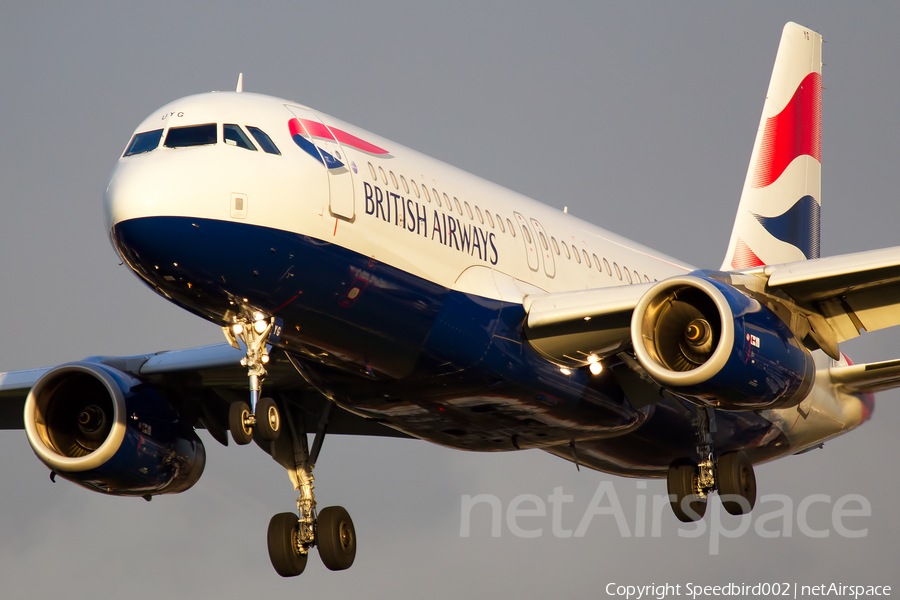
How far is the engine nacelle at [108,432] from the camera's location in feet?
77.4

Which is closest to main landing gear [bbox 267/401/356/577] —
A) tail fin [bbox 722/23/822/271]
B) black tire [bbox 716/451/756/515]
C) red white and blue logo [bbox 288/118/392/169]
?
red white and blue logo [bbox 288/118/392/169]

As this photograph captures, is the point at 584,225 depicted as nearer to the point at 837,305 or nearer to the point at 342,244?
the point at 837,305

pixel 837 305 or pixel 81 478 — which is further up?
pixel 837 305

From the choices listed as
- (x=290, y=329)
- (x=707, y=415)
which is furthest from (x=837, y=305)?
(x=290, y=329)

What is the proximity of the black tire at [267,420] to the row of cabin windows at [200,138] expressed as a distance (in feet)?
11.6

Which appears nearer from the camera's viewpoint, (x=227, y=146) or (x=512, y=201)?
(x=227, y=146)

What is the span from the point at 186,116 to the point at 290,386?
291 inches

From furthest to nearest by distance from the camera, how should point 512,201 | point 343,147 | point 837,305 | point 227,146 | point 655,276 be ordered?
point 655,276, point 512,201, point 837,305, point 343,147, point 227,146

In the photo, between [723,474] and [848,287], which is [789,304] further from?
[723,474]

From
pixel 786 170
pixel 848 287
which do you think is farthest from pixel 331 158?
pixel 786 170

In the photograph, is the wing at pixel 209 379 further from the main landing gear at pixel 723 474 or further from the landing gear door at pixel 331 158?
the main landing gear at pixel 723 474

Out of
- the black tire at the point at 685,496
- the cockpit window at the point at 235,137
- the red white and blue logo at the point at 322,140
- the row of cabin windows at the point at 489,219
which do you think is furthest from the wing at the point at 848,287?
the cockpit window at the point at 235,137

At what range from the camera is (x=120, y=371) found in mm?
24062

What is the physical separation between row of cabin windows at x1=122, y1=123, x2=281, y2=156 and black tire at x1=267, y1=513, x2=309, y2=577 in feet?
29.4
